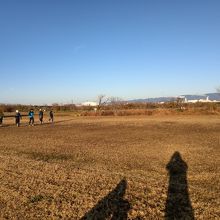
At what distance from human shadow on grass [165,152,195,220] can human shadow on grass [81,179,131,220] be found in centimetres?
87

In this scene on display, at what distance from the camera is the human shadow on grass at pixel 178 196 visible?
6.16m

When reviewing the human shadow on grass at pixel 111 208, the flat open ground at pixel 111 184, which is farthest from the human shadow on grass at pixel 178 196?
the human shadow on grass at pixel 111 208

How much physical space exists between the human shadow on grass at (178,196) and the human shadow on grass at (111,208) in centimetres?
87

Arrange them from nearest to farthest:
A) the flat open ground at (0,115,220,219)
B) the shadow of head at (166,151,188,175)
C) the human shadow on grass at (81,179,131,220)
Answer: the human shadow on grass at (81,179,131,220)
the flat open ground at (0,115,220,219)
the shadow of head at (166,151,188,175)

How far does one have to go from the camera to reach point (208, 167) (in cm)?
1045

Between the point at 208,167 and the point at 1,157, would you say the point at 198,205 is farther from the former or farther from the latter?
the point at 1,157

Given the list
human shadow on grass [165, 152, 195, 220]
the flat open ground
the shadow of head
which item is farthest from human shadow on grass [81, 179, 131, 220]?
the shadow of head

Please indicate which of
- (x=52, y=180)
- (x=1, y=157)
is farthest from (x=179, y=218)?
(x=1, y=157)

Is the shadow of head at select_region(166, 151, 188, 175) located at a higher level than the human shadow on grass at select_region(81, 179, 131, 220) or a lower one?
lower

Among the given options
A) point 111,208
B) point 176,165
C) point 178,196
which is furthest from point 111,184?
point 176,165

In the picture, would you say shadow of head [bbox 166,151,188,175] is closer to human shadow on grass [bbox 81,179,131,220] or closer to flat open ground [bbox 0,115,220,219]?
flat open ground [bbox 0,115,220,219]

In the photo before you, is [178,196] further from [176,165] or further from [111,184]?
[176,165]

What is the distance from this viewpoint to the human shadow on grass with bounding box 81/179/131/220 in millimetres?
6094

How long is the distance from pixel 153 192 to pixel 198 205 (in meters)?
1.19
